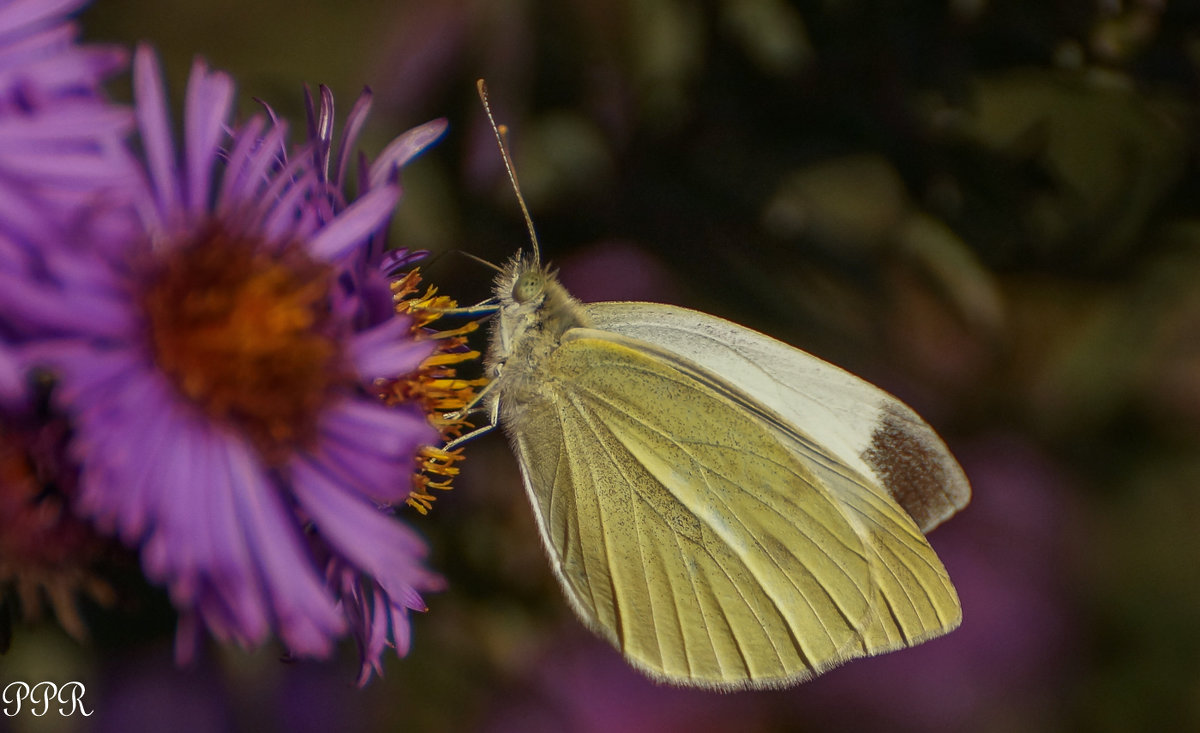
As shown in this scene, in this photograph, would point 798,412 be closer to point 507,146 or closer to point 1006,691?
point 507,146

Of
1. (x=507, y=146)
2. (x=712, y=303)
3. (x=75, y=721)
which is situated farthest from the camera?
(x=712, y=303)

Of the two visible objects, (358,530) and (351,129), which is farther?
(351,129)

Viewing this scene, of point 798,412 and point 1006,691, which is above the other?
point 798,412

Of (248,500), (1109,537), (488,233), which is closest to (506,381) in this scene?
(488,233)

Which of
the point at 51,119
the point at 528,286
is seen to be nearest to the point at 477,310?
the point at 528,286

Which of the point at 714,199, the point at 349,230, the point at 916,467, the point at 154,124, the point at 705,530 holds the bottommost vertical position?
the point at 705,530

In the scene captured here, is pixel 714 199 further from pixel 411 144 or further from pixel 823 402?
pixel 411 144
